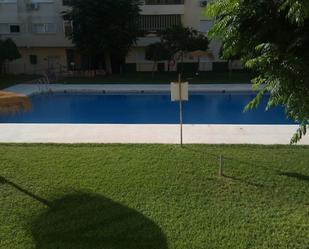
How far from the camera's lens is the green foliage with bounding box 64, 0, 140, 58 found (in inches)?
1119

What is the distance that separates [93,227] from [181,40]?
78.6ft

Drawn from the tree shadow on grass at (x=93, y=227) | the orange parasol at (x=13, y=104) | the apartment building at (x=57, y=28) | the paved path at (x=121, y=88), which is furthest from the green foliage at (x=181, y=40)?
the tree shadow on grass at (x=93, y=227)

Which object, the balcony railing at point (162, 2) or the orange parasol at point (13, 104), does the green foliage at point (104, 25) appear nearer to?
the balcony railing at point (162, 2)

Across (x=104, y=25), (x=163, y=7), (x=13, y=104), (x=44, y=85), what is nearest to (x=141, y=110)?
(x=44, y=85)

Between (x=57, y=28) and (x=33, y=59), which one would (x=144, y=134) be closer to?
(x=57, y=28)

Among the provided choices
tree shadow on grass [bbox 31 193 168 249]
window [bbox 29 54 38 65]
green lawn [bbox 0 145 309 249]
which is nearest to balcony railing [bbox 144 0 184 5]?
window [bbox 29 54 38 65]

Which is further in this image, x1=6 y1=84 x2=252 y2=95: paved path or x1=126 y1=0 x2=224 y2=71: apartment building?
x1=126 y1=0 x2=224 y2=71: apartment building

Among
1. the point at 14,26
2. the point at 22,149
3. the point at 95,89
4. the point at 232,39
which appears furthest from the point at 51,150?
the point at 14,26

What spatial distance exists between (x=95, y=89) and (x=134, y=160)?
15844mm

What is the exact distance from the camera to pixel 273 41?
4605mm

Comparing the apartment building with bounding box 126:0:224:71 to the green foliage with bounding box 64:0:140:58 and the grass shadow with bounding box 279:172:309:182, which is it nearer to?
the green foliage with bounding box 64:0:140:58

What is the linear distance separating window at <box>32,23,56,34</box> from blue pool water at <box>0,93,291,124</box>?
44.8 ft

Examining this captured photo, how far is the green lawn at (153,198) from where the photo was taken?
5.56 metres

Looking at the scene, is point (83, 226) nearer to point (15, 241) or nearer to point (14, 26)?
point (15, 241)
